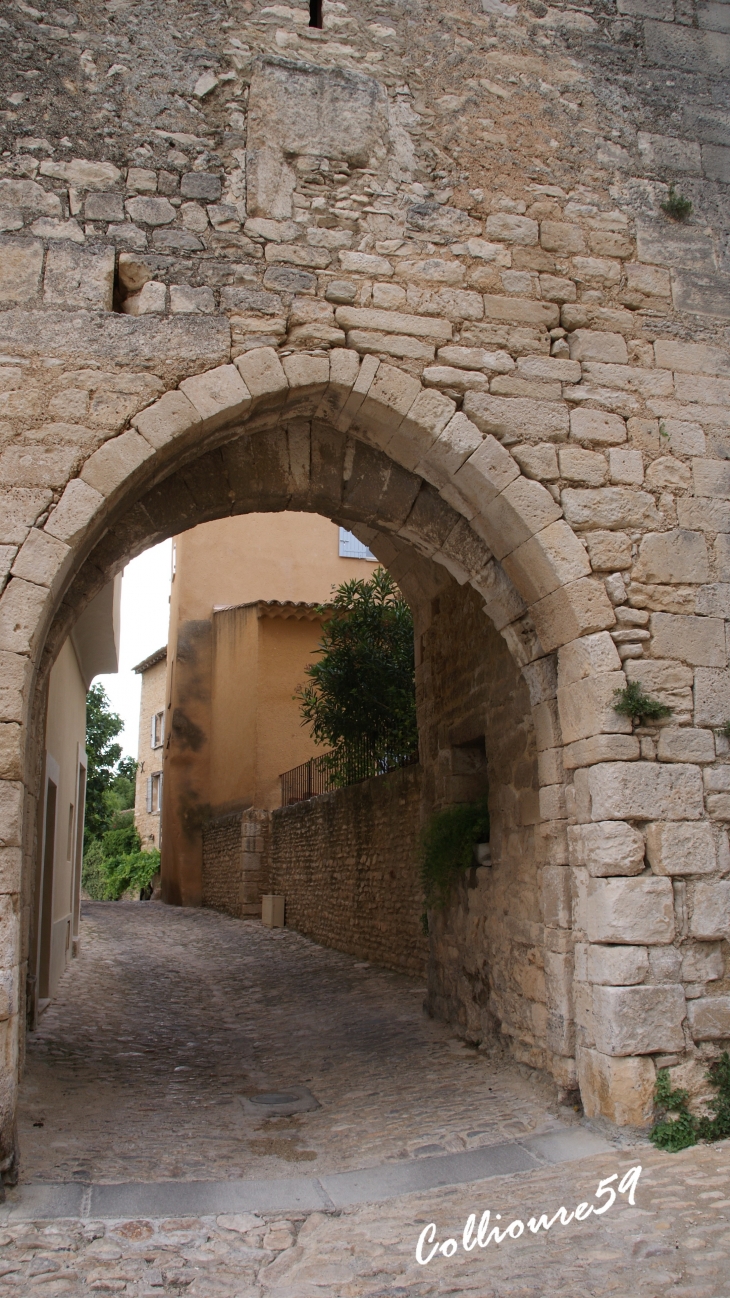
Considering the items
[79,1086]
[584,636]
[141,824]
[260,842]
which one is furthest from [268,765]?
[584,636]

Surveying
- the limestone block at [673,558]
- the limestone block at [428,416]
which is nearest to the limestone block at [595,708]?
the limestone block at [673,558]

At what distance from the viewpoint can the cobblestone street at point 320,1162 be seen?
291 centimetres

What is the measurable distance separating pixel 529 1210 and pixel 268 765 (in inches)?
474

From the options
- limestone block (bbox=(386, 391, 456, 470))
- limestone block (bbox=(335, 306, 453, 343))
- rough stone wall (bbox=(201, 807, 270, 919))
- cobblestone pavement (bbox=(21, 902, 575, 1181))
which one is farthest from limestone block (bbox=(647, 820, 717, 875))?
rough stone wall (bbox=(201, 807, 270, 919))

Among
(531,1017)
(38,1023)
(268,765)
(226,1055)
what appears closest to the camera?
(531,1017)

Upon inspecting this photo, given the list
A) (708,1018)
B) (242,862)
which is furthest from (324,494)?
(242,862)

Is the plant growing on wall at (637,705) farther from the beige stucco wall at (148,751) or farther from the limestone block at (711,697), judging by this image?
the beige stucco wall at (148,751)

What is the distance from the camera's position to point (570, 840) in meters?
4.33

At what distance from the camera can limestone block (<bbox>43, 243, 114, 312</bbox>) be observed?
400 cm

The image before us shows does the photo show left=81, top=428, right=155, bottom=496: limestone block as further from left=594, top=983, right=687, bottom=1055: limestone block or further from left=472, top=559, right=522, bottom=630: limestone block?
left=594, top=983, right=687, bottom=1055: limestone block

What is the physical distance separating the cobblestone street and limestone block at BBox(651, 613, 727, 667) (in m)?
1.98

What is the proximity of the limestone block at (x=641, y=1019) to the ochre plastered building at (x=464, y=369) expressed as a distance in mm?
13

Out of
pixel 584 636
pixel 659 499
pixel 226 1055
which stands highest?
pixel 659 499

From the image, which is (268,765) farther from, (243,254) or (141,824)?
(243,254)
